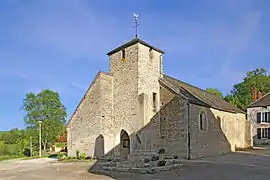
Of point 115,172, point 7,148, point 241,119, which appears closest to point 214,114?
point 241,119

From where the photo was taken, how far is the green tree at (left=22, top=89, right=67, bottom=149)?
44375 millimetres

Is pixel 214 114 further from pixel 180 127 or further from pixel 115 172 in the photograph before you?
pixel 115 172

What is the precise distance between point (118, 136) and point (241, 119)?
16.5 m

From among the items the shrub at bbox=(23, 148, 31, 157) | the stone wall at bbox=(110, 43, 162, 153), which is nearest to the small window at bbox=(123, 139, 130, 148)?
the stone wall at bbox=(110, 43, 162, 153)

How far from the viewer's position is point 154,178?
1377 centimetres

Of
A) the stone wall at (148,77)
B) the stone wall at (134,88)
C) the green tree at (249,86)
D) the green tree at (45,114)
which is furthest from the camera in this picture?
the green tree at (249,86)

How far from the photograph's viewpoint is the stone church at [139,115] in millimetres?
21891

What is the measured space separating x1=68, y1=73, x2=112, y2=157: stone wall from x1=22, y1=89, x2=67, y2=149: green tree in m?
19.5

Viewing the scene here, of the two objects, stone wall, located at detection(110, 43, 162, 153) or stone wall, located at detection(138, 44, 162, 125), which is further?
stone wall, located at detection(138, 44, 162, 125)

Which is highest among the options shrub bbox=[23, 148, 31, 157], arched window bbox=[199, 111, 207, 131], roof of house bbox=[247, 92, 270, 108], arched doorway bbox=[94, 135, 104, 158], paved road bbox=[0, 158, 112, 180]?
roof of house bbox=[247, 92, 270, 108]

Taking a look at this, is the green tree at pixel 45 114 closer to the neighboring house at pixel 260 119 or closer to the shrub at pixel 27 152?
the shrub at pixel 27 152

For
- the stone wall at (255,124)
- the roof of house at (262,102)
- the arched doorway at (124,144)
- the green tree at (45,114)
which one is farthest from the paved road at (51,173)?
the roof of house at (262,102)

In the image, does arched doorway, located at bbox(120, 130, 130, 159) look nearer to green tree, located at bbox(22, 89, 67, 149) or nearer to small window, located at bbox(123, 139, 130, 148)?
small window, located at bbox(123, 139, 130, 148)

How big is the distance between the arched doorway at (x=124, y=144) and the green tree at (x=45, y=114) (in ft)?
77.8
